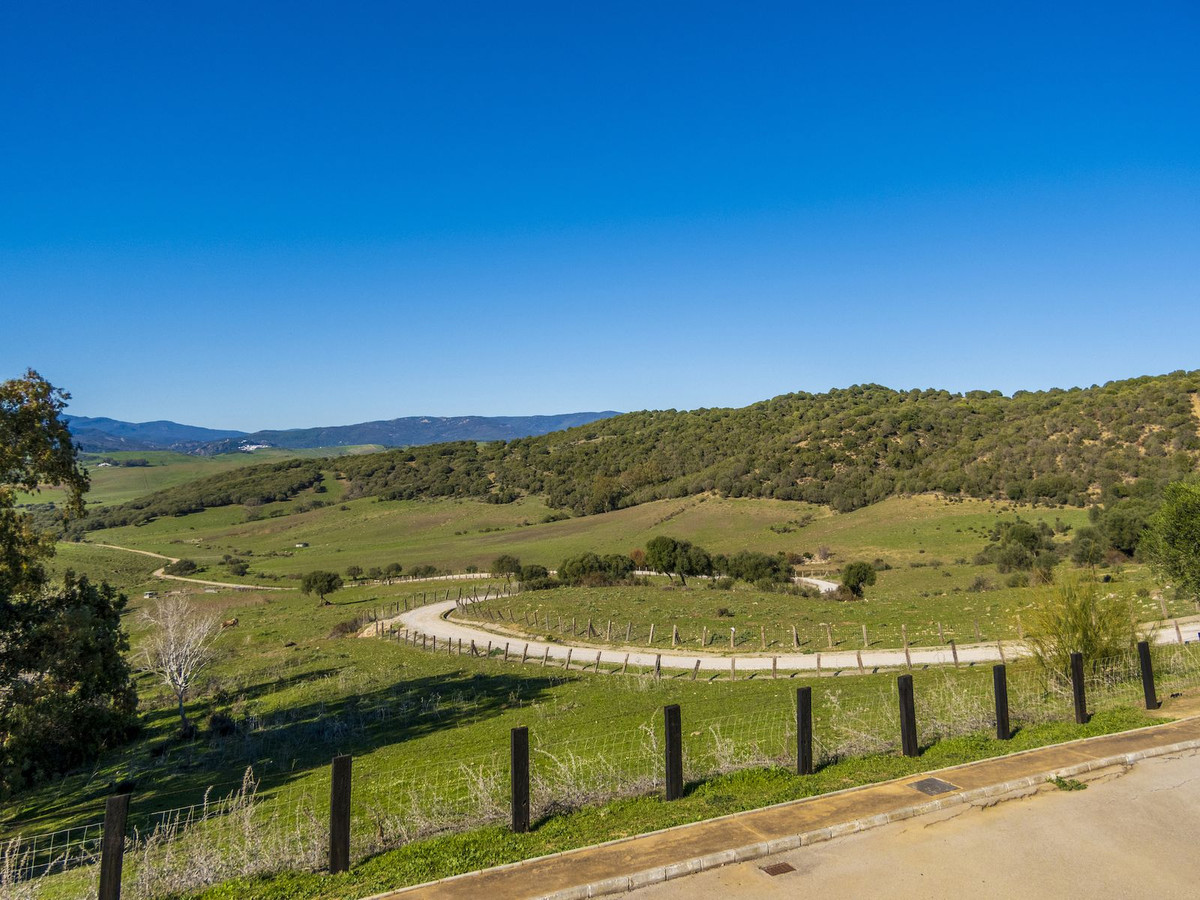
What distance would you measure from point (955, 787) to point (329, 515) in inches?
5494

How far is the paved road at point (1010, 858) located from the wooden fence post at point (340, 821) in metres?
3.08

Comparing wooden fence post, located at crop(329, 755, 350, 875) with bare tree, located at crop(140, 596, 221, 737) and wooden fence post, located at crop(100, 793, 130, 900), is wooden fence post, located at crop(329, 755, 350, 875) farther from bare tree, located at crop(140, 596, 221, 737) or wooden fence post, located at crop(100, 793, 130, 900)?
bare tree, located at crop(140, 596, 221, 737)

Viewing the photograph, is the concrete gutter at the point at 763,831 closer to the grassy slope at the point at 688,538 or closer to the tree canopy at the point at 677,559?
the grassy slope at the point at 688,538

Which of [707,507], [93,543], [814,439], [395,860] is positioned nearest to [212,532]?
[93,543]

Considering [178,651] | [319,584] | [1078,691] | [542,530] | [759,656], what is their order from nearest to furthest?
[1078,691], [759,656], [178,651], [319,584], [542,530]

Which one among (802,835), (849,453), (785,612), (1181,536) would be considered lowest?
(785,612)

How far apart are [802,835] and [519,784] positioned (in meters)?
3.08

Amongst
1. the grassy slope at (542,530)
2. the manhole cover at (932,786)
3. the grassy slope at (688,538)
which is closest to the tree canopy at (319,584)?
the grassy slope at (688,538)

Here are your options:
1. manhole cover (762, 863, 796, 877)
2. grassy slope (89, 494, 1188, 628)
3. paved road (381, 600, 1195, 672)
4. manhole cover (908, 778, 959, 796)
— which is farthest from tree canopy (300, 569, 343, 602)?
manhole cover (762, 863, 796, 877)

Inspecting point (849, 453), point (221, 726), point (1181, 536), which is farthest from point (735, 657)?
point (849, 453)

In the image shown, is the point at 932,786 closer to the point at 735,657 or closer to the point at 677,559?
the point at 735,657

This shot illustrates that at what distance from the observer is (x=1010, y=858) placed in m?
6.92

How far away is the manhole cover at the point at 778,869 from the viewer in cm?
677

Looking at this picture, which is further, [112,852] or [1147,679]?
[1147,679]
